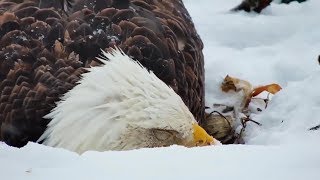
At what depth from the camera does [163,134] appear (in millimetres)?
3217

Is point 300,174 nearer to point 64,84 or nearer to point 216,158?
point 216,158

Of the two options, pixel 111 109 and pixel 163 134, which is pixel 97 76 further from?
pixel 163 134

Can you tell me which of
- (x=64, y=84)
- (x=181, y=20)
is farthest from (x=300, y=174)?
(x=181, y=20)

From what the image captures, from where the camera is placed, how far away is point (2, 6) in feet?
12.1

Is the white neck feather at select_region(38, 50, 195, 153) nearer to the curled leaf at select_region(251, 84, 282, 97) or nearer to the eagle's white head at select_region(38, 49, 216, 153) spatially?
the eagle's white head at select_region(38, 49, 216, 153)

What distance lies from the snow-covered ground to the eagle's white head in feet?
1.66

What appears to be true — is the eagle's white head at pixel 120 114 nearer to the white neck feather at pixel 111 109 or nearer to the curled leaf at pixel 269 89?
the white neck feather at pixel 111 109

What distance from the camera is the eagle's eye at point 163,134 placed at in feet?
10.5

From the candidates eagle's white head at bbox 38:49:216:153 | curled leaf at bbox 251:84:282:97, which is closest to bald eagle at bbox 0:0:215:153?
eagle's white head at bbox 38:49:216:153

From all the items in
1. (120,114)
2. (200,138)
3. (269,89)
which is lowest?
(269,89)

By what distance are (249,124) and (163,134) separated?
861 mm

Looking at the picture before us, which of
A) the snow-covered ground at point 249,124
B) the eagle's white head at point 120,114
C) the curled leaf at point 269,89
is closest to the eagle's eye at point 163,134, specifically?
the eagle's white head at point 120,114

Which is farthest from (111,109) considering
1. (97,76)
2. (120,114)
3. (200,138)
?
(200,138)

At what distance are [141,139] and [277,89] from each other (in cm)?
148
